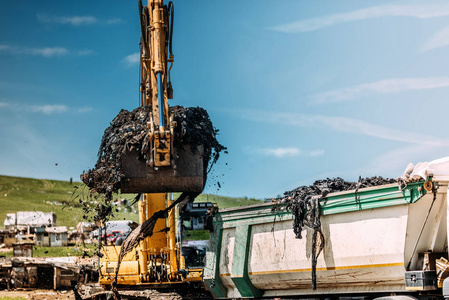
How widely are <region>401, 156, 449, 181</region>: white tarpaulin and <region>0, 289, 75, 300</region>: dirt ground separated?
13.2 meters

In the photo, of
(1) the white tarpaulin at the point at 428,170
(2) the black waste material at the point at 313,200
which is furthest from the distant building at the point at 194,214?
(1) the white tarpaulin at the point at 428,170

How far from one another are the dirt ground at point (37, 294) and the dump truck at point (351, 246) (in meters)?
8.80

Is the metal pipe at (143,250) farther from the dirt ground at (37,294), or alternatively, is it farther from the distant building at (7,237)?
the distant building at (7,237)

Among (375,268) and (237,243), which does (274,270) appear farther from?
(375,268)

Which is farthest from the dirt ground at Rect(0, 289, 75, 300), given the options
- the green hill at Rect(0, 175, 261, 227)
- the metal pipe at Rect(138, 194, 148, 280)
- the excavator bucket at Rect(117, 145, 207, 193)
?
the green hill at Rect(0, 175, 261, 227)

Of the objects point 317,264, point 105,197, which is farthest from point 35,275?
point 317,264

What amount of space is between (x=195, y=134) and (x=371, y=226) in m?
4.04

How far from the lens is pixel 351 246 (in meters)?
9.37

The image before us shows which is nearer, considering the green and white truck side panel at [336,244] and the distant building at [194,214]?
the green and white truck side panel at [336,244]

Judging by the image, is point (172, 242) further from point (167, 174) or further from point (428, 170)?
point (428, 170)

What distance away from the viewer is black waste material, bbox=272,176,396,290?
387 inches

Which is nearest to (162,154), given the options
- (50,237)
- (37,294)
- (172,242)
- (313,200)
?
(313,200)

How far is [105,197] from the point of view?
40.7ft

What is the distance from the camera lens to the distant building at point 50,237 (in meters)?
35.2
